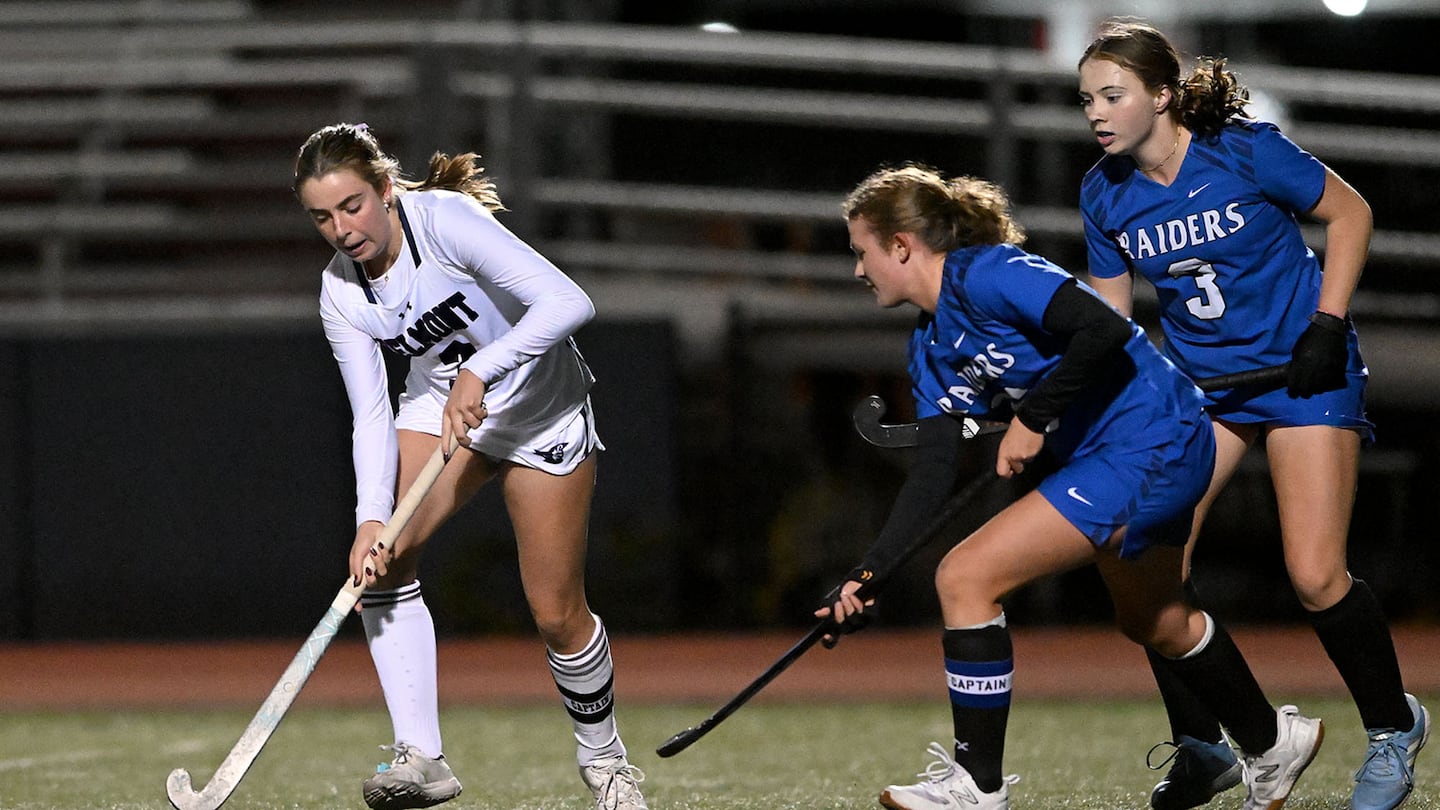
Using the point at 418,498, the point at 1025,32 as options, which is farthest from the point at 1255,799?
the point at 1025,32

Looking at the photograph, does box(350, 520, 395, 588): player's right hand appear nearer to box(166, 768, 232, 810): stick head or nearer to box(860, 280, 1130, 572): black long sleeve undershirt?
box(166, 768, 232, 810): stick head

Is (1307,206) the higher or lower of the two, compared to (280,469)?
higher

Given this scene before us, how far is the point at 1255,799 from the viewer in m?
3.88

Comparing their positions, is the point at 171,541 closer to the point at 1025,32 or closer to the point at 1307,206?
the point at 1025,32

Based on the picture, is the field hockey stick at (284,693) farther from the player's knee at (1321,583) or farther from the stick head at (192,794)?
the player's knee at (1321,583)

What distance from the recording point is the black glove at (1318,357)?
12.1 feet

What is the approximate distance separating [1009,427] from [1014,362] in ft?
0.52

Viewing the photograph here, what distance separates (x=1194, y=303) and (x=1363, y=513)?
6016mm

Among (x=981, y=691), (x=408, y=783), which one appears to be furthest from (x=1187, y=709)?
(x=408, y=783)

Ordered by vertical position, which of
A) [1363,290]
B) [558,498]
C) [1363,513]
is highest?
[558,498]

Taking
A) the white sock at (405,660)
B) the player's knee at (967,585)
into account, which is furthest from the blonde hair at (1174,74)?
the white sock at (405,660)

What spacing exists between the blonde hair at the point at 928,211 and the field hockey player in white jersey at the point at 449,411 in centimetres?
71

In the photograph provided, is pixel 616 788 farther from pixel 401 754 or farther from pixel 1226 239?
pixel 1226 239

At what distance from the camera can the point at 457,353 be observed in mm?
4109
